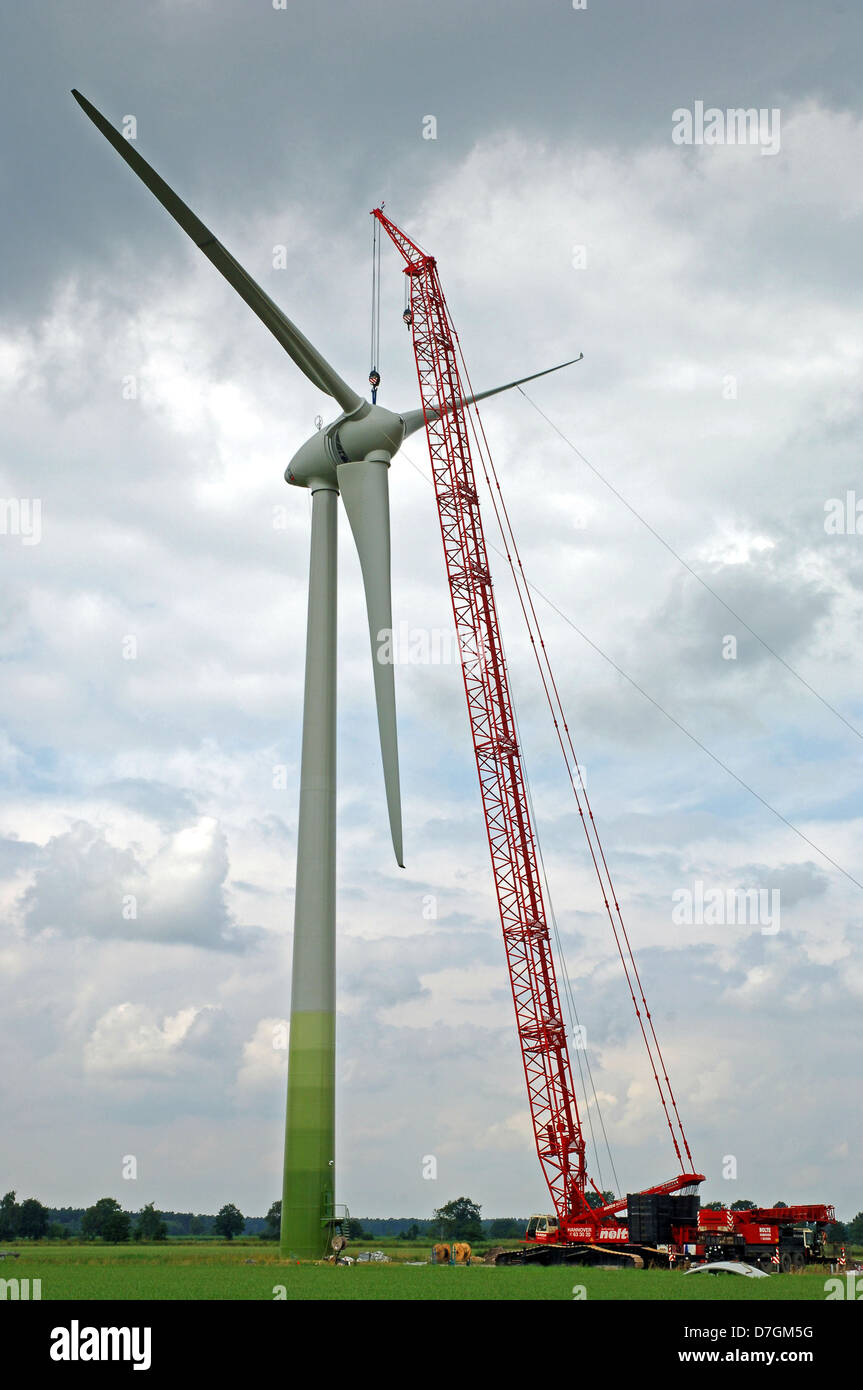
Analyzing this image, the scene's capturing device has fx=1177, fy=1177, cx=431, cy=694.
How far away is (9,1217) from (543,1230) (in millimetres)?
100386

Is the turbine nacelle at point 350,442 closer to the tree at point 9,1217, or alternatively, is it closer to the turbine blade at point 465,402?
the turbine blade at point 465,402

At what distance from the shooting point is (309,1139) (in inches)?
1662

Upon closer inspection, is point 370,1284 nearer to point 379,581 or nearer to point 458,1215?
point 379,581

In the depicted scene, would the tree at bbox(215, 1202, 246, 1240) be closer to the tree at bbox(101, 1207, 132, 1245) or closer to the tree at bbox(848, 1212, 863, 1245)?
the tree at bbox(101, 1207, 132, 1245)

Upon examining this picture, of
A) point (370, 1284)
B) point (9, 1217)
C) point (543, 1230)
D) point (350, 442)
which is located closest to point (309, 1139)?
point (370, 1284)

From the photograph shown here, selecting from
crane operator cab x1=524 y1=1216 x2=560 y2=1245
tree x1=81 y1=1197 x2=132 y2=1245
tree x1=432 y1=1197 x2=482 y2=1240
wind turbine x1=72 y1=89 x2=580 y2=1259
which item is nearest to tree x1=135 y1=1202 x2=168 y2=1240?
tree x1=81 y1=1197 x2=132 y2=1245

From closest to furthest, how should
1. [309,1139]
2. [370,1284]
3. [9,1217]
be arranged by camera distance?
1. [370,1284]
2. [309,1139]
3. [9,1217]

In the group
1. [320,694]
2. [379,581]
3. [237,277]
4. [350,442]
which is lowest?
[320,694]

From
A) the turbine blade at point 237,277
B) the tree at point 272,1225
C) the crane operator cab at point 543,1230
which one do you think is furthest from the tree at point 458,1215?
the turbine blade at point 237,277

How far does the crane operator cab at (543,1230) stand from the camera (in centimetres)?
5656

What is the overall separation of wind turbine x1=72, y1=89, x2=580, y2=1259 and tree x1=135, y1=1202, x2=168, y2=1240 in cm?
10064

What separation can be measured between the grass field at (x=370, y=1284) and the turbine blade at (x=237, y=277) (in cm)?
3300
